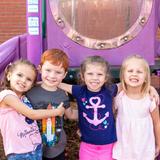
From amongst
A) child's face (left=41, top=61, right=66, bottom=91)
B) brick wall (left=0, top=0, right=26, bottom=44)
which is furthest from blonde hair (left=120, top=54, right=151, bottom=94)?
brick wall (left=0, top=0, right=26, bottom=44)

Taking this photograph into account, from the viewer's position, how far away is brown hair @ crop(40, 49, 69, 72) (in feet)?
9.50

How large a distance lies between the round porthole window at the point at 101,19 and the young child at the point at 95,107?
0.22 metres

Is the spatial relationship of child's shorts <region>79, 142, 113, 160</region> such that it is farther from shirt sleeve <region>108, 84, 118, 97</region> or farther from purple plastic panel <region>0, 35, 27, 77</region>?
purple plastic panel <region>0, 35, 27, 77</region>

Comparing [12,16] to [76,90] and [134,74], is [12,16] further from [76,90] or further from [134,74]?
[134,74]

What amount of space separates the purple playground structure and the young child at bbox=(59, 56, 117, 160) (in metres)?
0.18

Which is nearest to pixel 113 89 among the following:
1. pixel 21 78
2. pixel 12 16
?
pixel 21 78

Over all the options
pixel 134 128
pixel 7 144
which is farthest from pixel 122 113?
pixel 7 144

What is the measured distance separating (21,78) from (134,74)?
72 cm

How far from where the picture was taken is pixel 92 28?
317cm

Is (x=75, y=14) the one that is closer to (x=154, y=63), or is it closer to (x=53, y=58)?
(x=53, y=58)

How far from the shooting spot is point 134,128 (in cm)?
300

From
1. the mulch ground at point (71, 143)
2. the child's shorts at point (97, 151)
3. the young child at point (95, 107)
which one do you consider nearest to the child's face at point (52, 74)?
the young child at point (95, 107)

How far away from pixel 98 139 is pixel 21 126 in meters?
0.52

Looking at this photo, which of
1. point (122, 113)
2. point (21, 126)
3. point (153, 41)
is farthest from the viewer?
point (153, 41)
